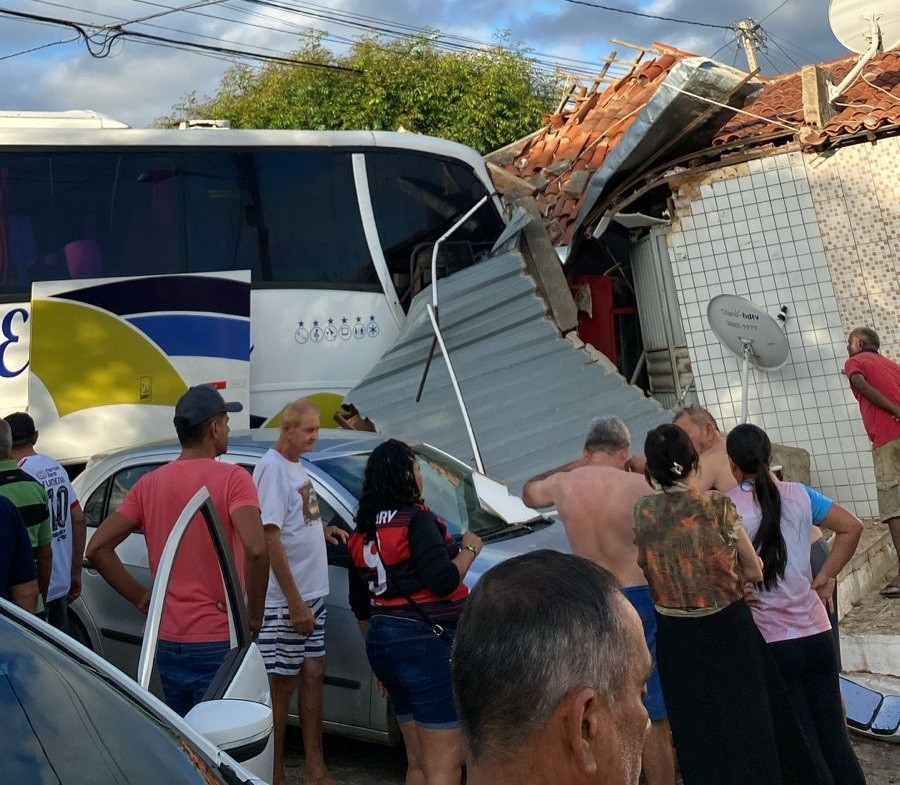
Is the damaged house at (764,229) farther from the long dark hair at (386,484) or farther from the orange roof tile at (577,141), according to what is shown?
the long dark hair at (386,484)

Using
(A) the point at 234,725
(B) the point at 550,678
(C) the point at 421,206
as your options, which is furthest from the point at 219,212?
(B) the point at 550,678

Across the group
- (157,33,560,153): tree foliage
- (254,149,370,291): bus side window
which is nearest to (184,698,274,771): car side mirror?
(254,149,370,291): bus side window

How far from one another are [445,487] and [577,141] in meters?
7.73

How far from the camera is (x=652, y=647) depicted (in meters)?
5.33

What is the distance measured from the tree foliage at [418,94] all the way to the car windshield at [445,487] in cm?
2050

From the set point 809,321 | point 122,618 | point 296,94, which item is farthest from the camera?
point 296,94

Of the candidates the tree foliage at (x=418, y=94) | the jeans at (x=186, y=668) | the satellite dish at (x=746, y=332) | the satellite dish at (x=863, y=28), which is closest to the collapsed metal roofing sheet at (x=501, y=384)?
the satellite dish at (x=746, y=332)

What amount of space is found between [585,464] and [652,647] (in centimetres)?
89

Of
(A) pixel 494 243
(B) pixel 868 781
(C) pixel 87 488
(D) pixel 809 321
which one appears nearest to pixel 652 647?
(B) pixel 868 781

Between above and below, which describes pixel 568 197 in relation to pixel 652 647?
above

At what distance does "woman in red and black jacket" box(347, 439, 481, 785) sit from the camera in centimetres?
473

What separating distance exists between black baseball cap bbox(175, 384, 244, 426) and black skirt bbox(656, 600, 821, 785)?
2.07 metres

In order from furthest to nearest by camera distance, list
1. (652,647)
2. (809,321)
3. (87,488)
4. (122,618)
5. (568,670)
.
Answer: (809,321) < (87,488) < (122,618) < (652,647) < (568,670)

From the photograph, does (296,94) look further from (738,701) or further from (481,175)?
(738,701)
